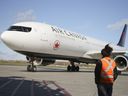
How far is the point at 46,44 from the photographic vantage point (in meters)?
22.4

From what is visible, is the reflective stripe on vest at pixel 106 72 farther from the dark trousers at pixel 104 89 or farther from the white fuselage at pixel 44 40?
the white fuselage at pixel 44 40

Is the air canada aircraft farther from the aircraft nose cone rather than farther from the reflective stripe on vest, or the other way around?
the reflective stripe on vest

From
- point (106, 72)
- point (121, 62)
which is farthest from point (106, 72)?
point (121, 62)

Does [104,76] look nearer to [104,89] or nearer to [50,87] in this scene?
[104,89]

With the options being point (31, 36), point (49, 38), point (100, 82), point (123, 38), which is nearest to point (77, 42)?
point (49, 38)

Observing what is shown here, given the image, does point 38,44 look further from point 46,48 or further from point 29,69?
point 29,69

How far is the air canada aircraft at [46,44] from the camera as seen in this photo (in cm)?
2119

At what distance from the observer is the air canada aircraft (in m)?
21.2

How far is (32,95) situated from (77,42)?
18.4 meters

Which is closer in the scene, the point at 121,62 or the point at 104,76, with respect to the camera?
the point at 104,76

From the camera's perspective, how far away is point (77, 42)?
89.2 ft

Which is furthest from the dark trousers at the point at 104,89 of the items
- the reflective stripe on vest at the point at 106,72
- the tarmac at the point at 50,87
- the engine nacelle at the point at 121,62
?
the engine nacelle at the point at 121,62

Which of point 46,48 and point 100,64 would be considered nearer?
point 100,64

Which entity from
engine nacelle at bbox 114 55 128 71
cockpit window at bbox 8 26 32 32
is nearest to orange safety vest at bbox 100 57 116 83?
cockpit window at bbox 8 26 32 32
